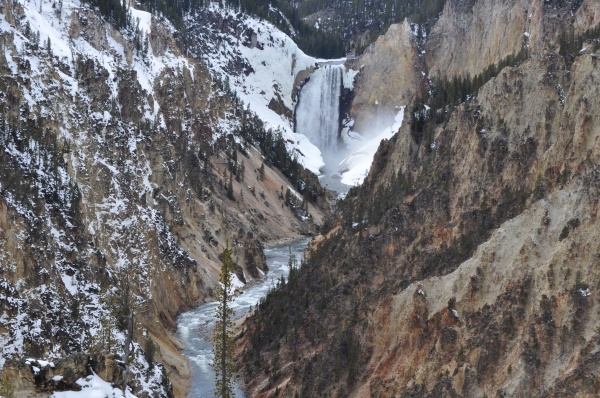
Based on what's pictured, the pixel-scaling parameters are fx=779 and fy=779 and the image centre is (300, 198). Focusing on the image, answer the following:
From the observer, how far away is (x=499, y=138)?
44.2m

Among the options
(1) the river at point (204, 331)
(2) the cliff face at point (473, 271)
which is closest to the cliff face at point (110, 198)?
(1) the river at point (204, 331)

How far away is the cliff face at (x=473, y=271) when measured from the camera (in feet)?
101

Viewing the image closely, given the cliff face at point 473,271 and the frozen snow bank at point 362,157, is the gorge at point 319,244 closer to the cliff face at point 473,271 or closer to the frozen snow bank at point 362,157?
the cliff face at point 473,271

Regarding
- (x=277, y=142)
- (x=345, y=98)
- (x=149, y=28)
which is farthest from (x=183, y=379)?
(x=345, y=98)

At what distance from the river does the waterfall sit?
219ft

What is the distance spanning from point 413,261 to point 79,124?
1188 inches

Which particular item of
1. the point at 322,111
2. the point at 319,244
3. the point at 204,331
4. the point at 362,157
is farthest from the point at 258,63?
the point at 204,331

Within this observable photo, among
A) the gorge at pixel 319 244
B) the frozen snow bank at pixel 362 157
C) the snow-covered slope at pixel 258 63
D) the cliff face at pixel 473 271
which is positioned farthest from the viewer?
the snow-covered slope at pixel 258 63

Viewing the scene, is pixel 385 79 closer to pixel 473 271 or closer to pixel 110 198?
pixel 110 198

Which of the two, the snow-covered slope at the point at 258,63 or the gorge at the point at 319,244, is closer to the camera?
the gorge at the point at 319,244

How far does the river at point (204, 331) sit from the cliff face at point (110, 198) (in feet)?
3.06

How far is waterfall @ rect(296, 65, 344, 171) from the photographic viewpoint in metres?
147

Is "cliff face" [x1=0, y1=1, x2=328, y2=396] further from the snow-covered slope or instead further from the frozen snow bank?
the snow-covered slope

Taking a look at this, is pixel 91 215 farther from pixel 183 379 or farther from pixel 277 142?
pixel 277 142
